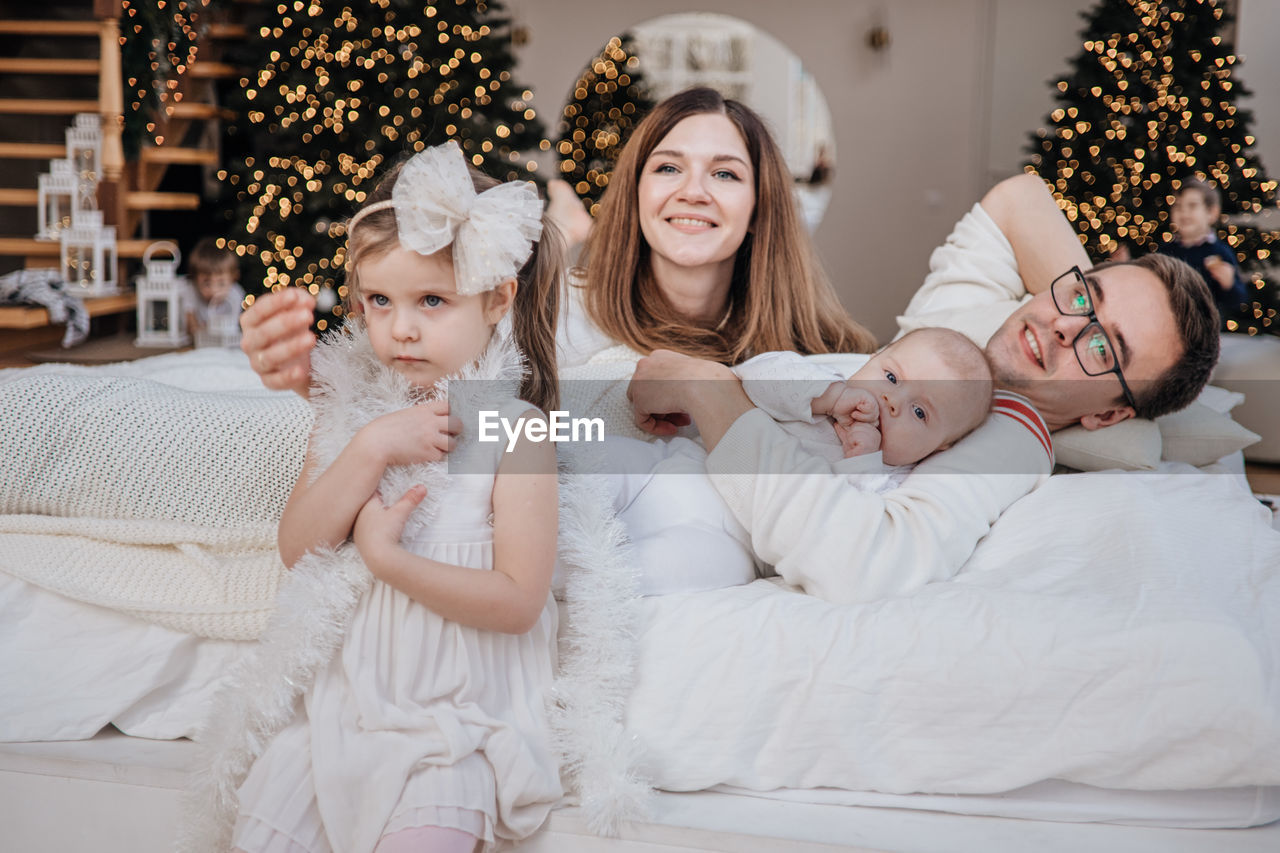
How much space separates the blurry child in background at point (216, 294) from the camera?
5043 mm

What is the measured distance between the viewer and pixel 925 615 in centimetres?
118

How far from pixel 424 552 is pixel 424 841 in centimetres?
31

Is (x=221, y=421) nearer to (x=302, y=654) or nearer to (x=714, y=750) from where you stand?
(x=302, y=654)

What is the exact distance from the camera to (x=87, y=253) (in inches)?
200

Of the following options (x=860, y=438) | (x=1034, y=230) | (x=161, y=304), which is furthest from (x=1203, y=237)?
(x=161, y=304)

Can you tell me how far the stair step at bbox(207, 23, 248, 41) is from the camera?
5605 mm

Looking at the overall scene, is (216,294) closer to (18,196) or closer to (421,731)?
(18,196)

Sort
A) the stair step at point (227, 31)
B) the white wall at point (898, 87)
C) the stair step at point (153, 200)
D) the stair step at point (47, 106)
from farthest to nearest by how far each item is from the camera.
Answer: the white wall at point (898, 87)
the stair step at point (227, 31)
the stair step at point (153, 200)
the stair step at point (47, 106)

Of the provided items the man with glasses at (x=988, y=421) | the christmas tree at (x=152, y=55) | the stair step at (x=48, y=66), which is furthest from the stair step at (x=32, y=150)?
the man with glasses at (x=988, y=421)

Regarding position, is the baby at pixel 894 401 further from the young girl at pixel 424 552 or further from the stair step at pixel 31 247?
the stair step at pixel 31 247

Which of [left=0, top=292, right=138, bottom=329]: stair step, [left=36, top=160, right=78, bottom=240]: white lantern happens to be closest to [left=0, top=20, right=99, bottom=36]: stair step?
[left=36, top=160, right=78, bottom=240]: white lantern

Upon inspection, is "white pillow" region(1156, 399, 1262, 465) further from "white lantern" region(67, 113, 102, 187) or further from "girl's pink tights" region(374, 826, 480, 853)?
"white lantern" region(67, 113, 102, 187)

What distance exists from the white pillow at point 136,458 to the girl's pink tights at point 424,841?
0.56 m

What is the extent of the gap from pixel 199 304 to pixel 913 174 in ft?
15.1
